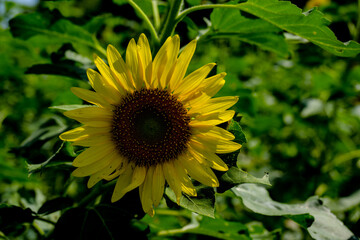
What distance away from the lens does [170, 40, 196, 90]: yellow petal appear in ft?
3.81

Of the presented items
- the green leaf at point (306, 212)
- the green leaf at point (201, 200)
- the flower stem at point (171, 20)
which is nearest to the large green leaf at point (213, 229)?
the green leaf at point (306, 212)

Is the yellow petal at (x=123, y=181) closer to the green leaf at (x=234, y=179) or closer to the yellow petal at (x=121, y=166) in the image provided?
the yellow petal at (x=121, y=166)

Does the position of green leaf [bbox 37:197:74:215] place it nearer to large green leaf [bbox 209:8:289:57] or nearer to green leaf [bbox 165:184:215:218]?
green leaf [bbox 165:184:215:218]

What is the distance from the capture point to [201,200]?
3.83ft

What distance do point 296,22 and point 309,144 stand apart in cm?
232

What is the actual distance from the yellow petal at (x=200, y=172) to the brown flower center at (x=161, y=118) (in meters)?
0.06

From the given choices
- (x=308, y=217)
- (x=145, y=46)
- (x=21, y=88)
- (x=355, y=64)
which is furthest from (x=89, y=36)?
(x=355, y=64)

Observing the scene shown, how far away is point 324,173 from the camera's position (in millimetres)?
2904

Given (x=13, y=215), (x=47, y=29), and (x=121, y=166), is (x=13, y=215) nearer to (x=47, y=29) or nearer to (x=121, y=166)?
(x=121, y=166)

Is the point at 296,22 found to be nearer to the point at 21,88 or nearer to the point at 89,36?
the point at 89,36

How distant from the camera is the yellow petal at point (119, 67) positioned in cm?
116

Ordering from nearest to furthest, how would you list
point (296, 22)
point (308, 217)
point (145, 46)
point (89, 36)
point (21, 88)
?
point (145, 46)
point (296, 22)
point (308, 217)
point (89, 36)
point (21, 88)

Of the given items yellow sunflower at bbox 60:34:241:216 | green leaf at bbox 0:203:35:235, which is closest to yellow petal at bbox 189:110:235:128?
yellow sunflower at bbox 60:34:241:216

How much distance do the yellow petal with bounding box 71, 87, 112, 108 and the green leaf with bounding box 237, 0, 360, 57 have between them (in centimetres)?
61
